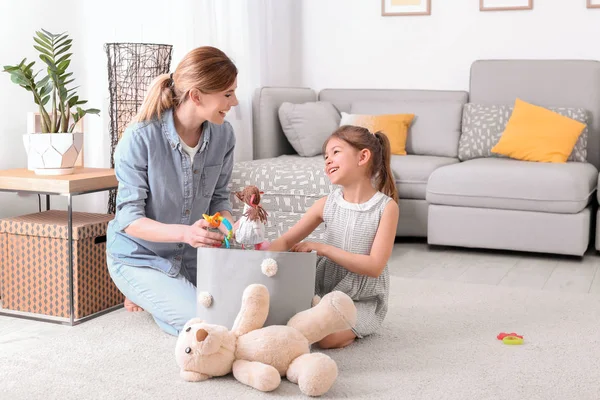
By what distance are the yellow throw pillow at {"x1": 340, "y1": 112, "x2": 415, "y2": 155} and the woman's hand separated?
2.46 meters

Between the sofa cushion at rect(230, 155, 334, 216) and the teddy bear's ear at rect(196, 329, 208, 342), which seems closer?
the teddy bear's ear at rect(196, 329, 208, 342)

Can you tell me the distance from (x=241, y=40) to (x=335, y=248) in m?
2.53

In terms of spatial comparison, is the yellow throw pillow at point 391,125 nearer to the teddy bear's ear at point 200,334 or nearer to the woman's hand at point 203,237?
the woman's hand at point 203,237

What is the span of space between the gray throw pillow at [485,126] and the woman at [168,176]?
2252 mm

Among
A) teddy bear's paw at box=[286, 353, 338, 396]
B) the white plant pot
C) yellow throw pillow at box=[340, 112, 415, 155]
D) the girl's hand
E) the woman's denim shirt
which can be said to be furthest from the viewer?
yellow throw pillow at box=[340, 112, 415, 155]

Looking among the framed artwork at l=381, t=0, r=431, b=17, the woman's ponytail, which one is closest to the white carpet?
the woman's ponytail

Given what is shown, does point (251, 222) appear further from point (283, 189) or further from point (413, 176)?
point (413, 176)

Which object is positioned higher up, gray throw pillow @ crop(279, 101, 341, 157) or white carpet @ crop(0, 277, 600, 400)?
gray throw pillow @ crop(279, 101, 341, 157)

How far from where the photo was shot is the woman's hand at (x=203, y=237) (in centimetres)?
204

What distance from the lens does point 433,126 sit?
454cm

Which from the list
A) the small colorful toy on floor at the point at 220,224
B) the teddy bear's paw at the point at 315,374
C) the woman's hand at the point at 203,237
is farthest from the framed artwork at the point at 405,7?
the teddy bear's paw at the point at 315,374

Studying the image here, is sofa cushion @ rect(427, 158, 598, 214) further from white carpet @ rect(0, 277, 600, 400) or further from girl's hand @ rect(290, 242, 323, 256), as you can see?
girl's hand @ rect(290, 242, 323, 256)

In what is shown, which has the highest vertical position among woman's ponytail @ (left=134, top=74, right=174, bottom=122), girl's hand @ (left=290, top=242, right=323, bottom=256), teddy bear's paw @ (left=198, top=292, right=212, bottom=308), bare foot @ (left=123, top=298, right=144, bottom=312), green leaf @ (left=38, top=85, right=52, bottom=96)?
green leaf @ (left=38, top=85, right=52, bottom=96)

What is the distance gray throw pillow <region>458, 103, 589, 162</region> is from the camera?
4254 mm
